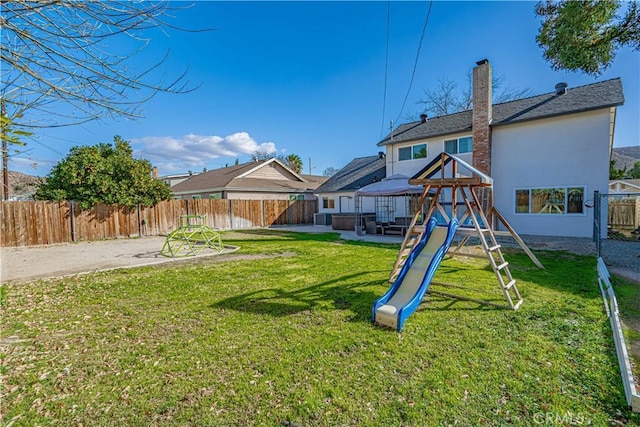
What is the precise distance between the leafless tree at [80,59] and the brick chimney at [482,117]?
575 inches

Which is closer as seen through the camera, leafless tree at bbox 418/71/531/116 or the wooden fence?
the wooden fence

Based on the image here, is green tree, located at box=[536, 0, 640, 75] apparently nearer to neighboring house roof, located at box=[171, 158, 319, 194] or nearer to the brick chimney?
the brick chimney

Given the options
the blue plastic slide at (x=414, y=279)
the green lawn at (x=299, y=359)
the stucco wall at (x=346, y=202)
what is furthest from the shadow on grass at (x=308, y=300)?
the stucco wall at (x=346, y=202)

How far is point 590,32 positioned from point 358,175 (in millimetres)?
15158

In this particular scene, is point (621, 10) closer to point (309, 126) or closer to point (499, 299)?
Result: point (499, 299)

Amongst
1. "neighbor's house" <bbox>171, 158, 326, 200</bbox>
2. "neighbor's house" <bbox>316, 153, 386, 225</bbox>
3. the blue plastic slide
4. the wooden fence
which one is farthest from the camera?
"neighbor's house" <bbox>171, 158, 326, 200</bbox>

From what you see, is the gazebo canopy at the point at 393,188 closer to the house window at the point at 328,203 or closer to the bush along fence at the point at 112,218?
the house window at the point at 328,203

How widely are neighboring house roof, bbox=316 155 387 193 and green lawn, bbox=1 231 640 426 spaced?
1515 centimetres

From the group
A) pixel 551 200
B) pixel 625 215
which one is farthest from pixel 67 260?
pixel 625 215

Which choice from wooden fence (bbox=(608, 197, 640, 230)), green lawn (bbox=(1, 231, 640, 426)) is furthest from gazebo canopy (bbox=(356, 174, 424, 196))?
wooden fence (bbox=(608, 197, 640, 230))

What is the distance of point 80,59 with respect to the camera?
2.71 meters

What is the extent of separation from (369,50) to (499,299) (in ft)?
38.9

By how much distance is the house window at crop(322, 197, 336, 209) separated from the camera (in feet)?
74.0

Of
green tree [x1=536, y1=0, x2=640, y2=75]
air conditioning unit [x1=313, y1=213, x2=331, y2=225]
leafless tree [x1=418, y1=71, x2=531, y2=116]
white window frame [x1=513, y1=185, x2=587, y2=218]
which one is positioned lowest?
air conditioning unit [x1=313, y1=213, x2=331, y2=225]
